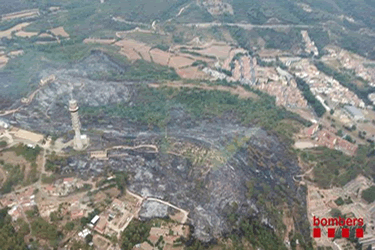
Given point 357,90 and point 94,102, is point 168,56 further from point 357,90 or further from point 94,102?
point 357,90

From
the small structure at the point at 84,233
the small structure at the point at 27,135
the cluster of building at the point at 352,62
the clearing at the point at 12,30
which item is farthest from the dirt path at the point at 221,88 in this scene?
the clearing at the point at 12,30

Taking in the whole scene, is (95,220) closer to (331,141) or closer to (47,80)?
(47,80)

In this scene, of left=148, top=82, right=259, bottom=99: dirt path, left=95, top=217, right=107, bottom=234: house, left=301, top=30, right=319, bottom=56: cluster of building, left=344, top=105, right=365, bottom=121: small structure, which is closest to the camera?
left=95, top=217, right=107, bottom=234: house

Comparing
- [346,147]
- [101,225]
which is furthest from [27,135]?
[346,147]

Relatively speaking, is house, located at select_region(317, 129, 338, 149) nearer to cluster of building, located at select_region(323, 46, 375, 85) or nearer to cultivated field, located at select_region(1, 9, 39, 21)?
cluster of building, located at select_region(323, 46, 375, 85)

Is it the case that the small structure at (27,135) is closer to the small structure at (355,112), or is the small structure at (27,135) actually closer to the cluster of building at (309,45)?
the small structure at (355,112)

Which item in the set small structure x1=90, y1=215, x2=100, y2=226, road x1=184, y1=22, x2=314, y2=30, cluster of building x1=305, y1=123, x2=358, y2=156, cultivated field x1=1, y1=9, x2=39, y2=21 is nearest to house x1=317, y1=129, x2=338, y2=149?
cluster of building x1=305, y1=123, x2=358, y2=156
